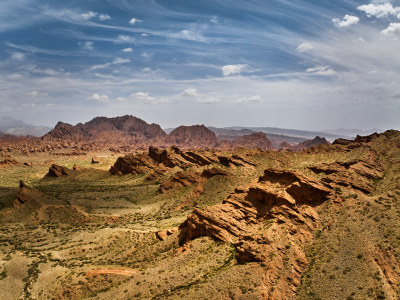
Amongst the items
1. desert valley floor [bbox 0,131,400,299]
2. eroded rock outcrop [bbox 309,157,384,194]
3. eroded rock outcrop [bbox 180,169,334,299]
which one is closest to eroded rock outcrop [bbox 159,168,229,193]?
desert valley floor [bbox 0,131,400,299]

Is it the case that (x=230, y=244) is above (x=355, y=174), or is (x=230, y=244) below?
below

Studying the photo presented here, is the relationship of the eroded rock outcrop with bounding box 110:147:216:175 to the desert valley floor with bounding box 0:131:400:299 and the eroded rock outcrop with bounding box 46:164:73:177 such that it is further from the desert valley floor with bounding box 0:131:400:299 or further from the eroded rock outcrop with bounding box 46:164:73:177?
the desert valley floor with bounding box 0:131:400:299

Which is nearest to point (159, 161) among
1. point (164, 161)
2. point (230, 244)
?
point (164, 161)

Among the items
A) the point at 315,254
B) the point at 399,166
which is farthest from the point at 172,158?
the point at 315,254

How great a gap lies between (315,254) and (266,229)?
713 centimetres

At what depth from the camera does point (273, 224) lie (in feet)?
130

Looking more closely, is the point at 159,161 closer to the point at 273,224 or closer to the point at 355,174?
the point at 355,174

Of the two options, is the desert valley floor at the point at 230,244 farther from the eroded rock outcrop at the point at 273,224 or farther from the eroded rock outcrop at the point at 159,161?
the eroded rock outcrop at the point at 159,161

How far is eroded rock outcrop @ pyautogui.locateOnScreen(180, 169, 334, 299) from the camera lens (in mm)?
33781

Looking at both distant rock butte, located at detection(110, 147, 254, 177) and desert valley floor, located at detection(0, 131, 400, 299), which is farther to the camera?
distant rock butte, located at detection(110, 147, 254, 177)

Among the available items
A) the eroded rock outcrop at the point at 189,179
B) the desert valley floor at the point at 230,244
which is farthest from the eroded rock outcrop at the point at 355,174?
the eroded rock outcrop at the point at 189,179

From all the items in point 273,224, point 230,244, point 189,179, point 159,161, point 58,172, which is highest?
point 273,224

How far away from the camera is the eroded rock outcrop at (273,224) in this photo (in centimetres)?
3378

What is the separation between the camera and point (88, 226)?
64125mm
